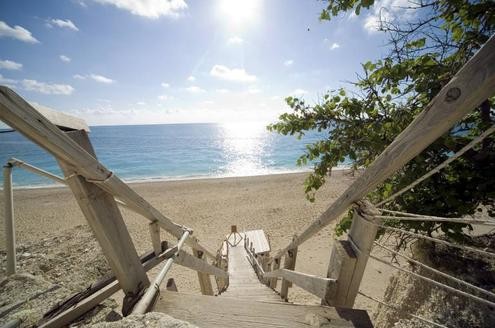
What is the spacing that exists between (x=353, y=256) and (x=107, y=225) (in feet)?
5.50

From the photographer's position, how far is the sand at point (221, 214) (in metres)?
8.66

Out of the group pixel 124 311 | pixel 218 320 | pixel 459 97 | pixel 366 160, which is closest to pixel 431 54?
pixel 366 160

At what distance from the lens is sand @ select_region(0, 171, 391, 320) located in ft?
28.4

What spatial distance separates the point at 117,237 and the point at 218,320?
0.88 metres

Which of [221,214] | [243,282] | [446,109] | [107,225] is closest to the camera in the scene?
[446,109]

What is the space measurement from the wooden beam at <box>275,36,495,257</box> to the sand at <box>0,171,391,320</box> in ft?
23.5

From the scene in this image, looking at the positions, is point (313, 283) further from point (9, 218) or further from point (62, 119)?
point (9, 218)

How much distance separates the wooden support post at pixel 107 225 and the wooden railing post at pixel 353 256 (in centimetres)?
144

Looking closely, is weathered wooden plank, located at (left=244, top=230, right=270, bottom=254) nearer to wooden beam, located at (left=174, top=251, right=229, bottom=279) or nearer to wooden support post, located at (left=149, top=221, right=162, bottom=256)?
wooden beam, located at (left=174, top=251, right=229, bottom=279)

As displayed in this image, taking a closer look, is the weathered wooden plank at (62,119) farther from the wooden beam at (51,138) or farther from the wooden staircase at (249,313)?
the wooden staircase at (249,313)

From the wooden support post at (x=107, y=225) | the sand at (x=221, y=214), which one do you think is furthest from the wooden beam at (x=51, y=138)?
the sand at (x=221, y=214)

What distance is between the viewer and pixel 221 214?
51.0 feet

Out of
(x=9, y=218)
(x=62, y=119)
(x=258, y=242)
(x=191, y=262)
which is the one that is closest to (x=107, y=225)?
(x=62, y=119)

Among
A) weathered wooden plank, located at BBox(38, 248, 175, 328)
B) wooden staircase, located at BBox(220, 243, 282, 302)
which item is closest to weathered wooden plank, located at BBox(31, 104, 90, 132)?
weathered wooden plank, located at BBox(38, 248, 175, 328)
